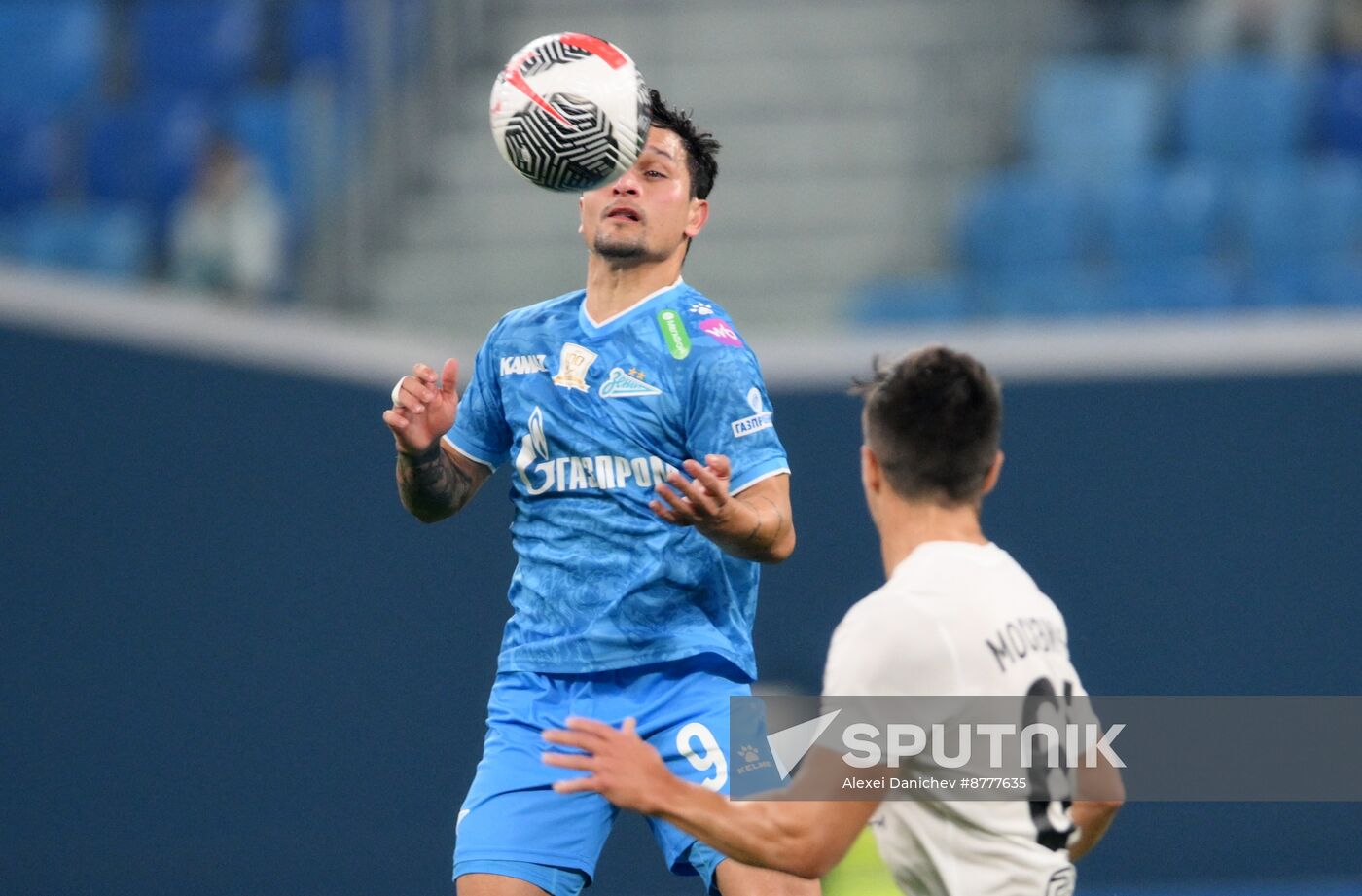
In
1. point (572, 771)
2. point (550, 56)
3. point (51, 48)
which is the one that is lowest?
point (572, 771)

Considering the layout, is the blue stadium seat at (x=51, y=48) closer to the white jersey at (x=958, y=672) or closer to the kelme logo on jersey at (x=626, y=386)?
the kelme logo on jersey at (x=626, y=386)

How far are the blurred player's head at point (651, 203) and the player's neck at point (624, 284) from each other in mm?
22

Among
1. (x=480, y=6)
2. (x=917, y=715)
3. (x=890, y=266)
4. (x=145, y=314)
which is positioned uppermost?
(x=480, y=6)

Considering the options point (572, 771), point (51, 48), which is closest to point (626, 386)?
point (572, 771)

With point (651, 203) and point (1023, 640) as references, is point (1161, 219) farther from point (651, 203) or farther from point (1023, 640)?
point (1023, 640)

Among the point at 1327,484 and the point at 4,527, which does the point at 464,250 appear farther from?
the point at 1327,484

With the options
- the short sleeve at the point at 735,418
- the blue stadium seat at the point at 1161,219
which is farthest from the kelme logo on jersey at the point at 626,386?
the blue stadium seat at the point at 1161,219

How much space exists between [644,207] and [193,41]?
6.47 meters

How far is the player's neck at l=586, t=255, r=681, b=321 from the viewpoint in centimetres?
463

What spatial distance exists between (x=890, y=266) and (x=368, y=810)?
3619mm

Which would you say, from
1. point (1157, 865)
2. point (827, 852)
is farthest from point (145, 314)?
point (827, 852)

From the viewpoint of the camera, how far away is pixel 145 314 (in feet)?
27.2

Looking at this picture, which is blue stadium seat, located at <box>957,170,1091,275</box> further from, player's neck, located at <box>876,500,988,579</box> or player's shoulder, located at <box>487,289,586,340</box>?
player's neck, located at <box>876,500,988,579</box>

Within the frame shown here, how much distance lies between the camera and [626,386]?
4500mm
